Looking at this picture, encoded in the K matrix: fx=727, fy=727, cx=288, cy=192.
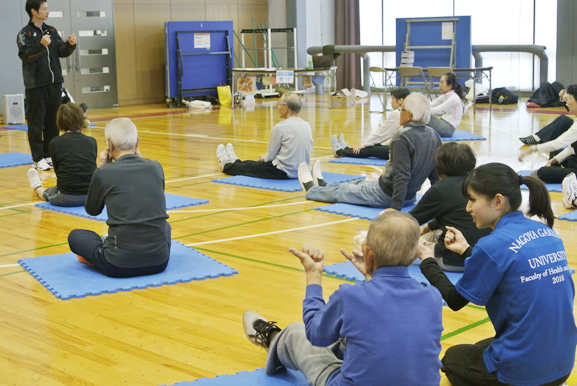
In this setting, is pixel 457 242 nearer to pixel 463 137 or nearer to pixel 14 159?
pixel 14 159

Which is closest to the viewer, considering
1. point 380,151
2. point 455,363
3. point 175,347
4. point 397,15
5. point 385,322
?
point 385,322

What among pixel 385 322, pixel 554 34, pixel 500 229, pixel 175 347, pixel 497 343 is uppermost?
pixel 554 34

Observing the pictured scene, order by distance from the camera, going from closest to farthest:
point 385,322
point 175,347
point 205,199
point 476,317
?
point 385,322 < point 175,347 < point 476,317 < point 205,199

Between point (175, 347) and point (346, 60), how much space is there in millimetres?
15146

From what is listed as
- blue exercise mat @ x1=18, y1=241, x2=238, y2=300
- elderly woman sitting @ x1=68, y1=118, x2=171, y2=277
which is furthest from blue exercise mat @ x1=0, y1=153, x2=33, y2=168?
elderly woman sitting @ x1=68, y1=118, x2=171, y2=277

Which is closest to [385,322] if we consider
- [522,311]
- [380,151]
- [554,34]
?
[522,311]

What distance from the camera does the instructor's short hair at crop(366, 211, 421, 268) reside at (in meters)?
2.09

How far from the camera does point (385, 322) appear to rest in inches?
80.9

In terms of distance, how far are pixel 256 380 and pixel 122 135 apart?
174 cm

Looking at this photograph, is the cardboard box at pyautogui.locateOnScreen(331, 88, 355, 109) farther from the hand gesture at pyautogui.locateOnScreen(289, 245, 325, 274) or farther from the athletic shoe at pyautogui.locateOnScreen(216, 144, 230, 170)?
the hand gesture at pyautogui.locateOnScreen(289, 245, 325, 274)

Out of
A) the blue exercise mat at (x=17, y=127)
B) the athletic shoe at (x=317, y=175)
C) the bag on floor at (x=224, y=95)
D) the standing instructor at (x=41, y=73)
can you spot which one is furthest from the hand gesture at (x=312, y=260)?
the bag on floor at (x=224, y=95)

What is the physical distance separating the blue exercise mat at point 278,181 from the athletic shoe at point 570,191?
1.81m

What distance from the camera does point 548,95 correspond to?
13.2m

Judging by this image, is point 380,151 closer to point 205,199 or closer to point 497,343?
point 205,199
